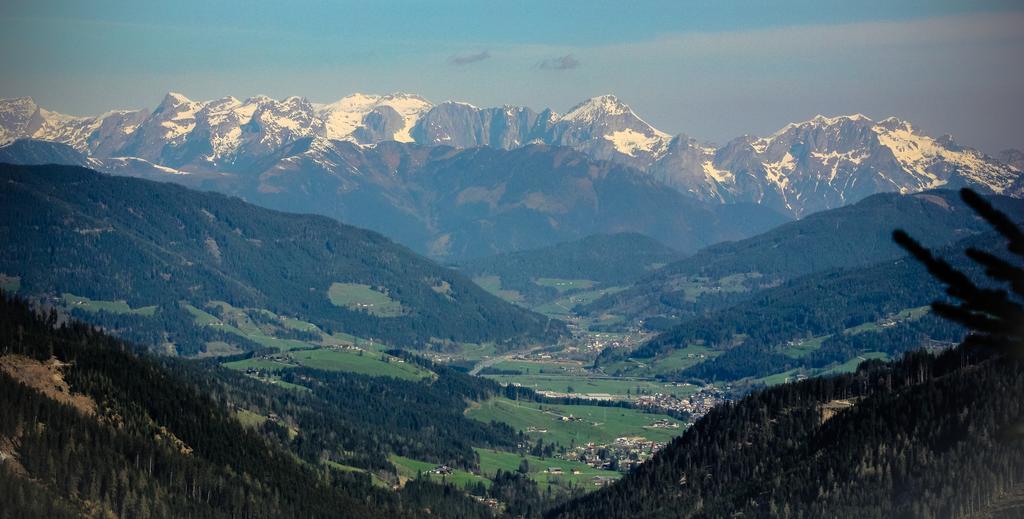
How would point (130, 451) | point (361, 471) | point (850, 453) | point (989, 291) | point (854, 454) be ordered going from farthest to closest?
point (361, 471) → point (850, 453) → point (854, 454) → point (130, 451) → point (989, 291)

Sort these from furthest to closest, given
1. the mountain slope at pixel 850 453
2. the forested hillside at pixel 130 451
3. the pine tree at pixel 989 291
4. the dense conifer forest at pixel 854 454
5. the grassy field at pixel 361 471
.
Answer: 1. the grassy field at pixel 361 471
2. the mountain slope at pixel 850 453
3. the forested hillside at pixel 130 451
4. the dense conifer forest at pixel 854 454
5. the pine tree at pixel 989 291

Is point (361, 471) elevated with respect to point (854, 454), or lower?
lower

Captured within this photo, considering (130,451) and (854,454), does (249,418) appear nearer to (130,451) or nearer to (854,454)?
(130,451)

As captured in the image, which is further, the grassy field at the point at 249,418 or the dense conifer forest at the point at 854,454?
the grassy field at the point at 249,418

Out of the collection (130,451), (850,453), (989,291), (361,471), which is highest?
(989,291)

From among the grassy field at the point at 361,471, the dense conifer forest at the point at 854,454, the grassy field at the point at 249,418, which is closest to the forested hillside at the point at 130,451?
the grassy field at the point at 361,471

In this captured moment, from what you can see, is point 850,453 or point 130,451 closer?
point 130,451

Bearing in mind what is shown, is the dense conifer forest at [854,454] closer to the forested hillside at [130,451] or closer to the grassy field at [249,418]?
the forested hillside at [130,451]

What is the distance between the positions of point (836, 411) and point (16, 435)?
87101 mm

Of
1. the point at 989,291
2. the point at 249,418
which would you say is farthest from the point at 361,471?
the point at 989,291

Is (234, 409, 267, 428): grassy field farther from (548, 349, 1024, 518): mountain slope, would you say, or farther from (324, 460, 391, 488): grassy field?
(548, 349, 1024, 518): mountain slope

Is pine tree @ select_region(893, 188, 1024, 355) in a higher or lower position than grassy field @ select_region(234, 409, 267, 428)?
higher

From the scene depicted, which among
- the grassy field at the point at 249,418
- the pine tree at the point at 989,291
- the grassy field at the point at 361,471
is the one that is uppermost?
the pine tree at the point at 989,291

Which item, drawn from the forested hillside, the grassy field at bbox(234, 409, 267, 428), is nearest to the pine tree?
the forested hillside
